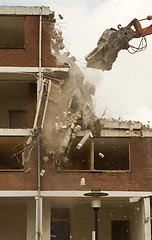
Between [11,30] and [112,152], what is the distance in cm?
759

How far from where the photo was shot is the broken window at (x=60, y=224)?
2512 centimetres

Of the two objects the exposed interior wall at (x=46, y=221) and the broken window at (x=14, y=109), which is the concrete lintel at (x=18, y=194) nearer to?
the exposed interior wall at (x=46, y=221)

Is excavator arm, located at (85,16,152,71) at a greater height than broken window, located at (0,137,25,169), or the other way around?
excavator arm, located at (85,16,152,71)

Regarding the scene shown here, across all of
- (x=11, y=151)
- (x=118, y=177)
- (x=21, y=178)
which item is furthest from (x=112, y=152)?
(x=21, y=178)

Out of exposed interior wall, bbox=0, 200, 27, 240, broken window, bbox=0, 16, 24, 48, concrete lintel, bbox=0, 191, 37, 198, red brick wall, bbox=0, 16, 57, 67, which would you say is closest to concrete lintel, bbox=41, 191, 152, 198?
concrete lintel, bbox=0, 191, 37, 198

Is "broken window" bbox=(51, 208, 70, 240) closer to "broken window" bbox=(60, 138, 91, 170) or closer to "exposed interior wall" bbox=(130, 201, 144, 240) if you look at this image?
"broken window" bbox=(60, 138, 91, 170)

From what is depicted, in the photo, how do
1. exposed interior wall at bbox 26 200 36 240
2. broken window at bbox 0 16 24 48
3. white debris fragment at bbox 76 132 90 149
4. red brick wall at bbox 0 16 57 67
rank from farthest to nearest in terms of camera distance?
1. broken window at bbox 0 16 24 48
2. red brick wall at bbox 0 16 57 67
3. exposed interior wall at bbox 26 200 36 240
4. white debris fragment at bbox 76 132 90 149

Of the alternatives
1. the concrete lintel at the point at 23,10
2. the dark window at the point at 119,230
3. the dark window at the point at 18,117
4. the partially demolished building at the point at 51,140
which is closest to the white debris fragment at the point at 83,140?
the partially demolished building at the point at 51,140

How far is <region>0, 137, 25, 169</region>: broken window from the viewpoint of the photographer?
→ 72.0 feet

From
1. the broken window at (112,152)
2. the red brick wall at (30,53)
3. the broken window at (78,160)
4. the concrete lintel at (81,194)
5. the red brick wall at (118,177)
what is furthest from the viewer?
the broken window at (78,160)

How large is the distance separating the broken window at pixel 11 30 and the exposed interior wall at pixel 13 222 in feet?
25.3

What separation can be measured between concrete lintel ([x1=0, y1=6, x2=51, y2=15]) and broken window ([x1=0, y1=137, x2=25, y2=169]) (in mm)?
5426

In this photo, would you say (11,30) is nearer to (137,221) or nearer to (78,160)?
(78,160)

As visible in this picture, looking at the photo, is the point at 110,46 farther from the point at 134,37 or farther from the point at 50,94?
the point at 50,94
